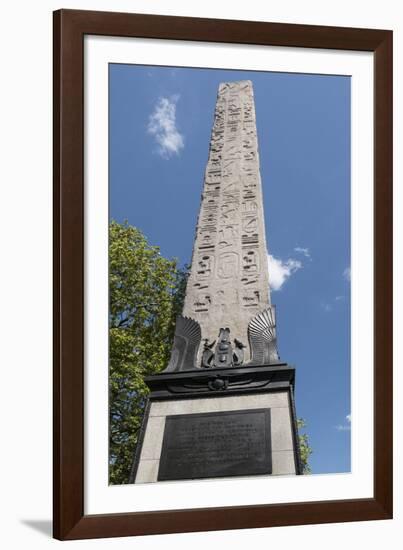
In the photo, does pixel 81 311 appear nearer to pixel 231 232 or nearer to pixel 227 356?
pixel 227 356

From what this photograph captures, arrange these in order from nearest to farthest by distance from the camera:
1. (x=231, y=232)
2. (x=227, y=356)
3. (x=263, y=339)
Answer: (x=227, y=356) < (x=263, y=339) < (x=231, y=232)

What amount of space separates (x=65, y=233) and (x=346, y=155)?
7.84ft

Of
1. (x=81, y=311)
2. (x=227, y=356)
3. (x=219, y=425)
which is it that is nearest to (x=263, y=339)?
(x=227, y=356)

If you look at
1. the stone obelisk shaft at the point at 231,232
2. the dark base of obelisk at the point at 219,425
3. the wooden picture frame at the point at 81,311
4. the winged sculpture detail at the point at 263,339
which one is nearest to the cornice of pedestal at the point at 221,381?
the dark base of obelisk at the point at 219,425

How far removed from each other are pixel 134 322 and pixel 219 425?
213cm

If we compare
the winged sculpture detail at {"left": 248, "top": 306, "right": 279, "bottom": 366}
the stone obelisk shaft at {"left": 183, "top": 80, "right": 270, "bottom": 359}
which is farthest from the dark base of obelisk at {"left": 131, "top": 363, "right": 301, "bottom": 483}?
the stone obelisk shaft at {"left": 183, "top": 80, "right": 270, "bottom": 359}

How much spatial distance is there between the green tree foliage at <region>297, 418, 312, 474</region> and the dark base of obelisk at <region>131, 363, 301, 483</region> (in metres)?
0.16

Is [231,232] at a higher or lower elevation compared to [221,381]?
higher

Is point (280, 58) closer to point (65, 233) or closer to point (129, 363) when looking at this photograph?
point (65, 233)

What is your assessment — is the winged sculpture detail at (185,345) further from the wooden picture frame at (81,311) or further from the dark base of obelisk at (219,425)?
the wooden picture frame at (81,311)

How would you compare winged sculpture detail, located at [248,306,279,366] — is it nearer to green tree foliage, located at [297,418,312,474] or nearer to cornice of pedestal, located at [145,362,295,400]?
cornice of pedestal, located at [145,362,295,400]

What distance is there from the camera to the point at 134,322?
10578 millimetres

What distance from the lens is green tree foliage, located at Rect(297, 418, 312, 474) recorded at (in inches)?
349

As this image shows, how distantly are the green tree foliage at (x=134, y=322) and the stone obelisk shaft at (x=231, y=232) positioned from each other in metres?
0.43
